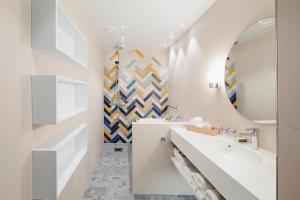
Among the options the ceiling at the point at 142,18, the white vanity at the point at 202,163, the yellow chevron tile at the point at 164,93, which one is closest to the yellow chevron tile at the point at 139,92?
the yellow chevron tile at the point at 164,93

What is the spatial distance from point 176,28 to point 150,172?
2.33 metres

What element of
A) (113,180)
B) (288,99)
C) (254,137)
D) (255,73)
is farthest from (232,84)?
(113,180)

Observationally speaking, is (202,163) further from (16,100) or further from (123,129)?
(123,129)

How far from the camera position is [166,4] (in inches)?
98.0

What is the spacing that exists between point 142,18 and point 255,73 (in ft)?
6.11

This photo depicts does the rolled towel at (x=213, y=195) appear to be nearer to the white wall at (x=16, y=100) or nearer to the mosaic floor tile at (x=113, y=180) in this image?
the white wall at (x=16, y=100)

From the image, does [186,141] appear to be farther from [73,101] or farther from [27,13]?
[27,13]

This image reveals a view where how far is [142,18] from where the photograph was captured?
2.95 meters

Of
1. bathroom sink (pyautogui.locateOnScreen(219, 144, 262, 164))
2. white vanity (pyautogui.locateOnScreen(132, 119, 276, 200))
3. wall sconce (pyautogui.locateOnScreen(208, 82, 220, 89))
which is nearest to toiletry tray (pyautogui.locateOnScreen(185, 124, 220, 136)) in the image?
white vanity (pyautogui.locateOnScreen(132, 119, 276, 200))

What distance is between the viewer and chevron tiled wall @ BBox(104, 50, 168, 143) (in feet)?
17.1

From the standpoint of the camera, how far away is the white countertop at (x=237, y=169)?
3.14 ft

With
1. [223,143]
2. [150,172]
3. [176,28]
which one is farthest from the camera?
[176,28]

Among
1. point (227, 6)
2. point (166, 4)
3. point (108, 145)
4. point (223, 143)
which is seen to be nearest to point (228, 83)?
point (223, 143)

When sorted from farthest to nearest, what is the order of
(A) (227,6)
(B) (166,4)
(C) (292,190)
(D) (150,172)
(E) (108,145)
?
(E) (108,145) < (D) (150,172) < (B) (166,4) < (A) (227,6) < (C) (292,190)
